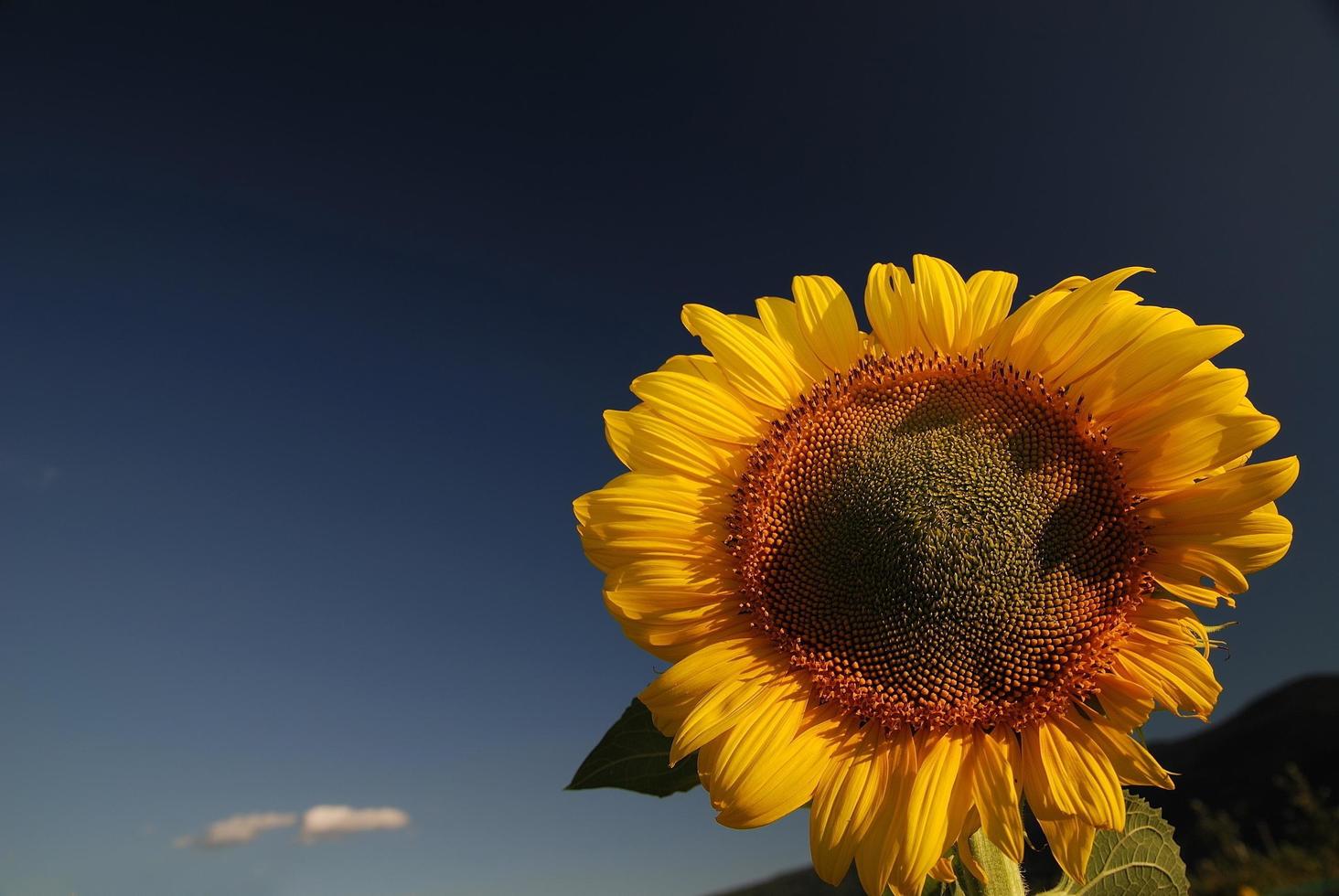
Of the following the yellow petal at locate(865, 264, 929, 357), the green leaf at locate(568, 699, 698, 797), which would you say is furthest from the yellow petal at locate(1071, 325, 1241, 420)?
the green leaf at locate(568, 699, 698, 797)

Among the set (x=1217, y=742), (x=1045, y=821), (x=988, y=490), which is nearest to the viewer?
(x=1045, y=821)

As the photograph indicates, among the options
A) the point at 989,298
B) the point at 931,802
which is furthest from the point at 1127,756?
the point at 989,298

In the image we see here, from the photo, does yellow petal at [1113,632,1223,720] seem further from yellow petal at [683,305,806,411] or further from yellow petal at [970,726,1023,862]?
yellow petal at [683,305,806,411]

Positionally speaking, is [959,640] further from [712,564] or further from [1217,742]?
[1217,742]

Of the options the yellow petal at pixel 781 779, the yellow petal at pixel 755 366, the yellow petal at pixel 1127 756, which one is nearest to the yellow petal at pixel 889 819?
the yellow petal at pixel 781 779

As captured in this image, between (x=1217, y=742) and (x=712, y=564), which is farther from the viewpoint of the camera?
(x=1217, y=742)

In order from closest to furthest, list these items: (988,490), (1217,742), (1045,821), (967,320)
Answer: (1045,821), (988,490), (967,320), (1217,742)

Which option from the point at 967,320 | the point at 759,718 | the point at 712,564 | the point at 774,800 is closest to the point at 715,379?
the point at 712,564
